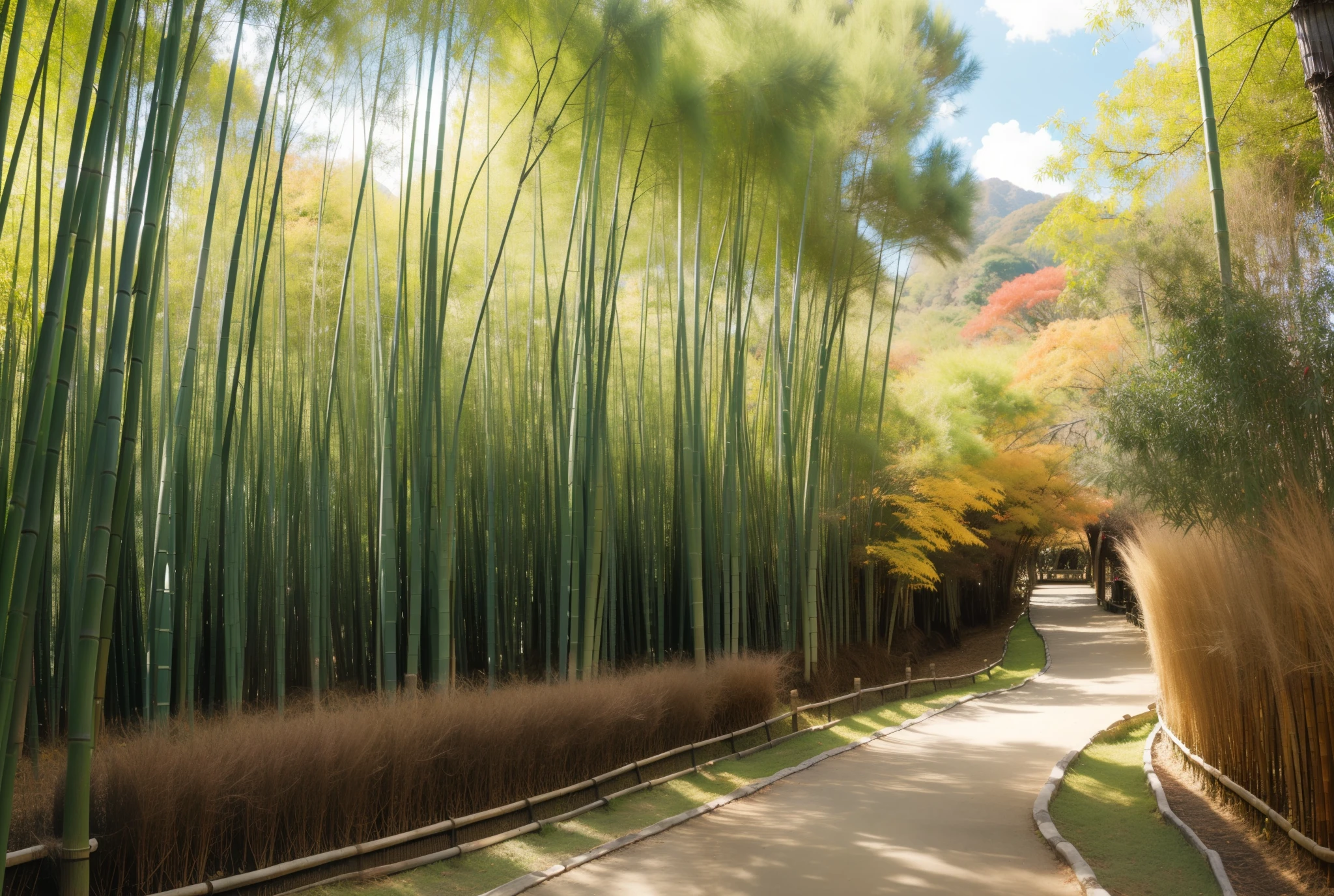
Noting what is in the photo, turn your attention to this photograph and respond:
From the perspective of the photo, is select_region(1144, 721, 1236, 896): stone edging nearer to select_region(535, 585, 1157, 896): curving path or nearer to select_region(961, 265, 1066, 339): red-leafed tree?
select_region(535, 585, 1157, 896): curving path

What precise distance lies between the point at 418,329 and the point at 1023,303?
59.7ft

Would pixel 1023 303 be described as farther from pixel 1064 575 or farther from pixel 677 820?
pixel 1064 575

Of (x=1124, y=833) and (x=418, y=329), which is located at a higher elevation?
(x=418, y=329)

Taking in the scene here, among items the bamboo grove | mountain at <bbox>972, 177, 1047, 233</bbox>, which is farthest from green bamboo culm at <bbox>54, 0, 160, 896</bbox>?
mountain at <bbox>972, 177, 1047, 233</bbox>

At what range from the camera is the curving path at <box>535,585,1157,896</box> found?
3.54 metres

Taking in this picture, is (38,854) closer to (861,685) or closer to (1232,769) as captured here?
(1232,769)

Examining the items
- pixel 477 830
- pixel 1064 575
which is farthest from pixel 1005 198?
pixel 477 830

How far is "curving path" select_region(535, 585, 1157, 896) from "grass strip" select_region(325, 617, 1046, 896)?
26cm

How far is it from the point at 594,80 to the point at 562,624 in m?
3.93

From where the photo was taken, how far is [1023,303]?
21250 mm

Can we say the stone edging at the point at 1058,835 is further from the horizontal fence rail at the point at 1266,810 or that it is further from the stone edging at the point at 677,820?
the horizontal fence rail at the point at 1266,810

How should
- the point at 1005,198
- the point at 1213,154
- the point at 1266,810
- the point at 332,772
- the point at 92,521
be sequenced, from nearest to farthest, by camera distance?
1. the point at 92,521
2. the point at 332,772
3. the point at 1266,810
4. the point at 1213,154
5. the point at 1005,198

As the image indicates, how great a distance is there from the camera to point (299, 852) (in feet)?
11.6

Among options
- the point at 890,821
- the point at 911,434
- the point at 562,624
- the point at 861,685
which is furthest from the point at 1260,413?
the point at 911,434
